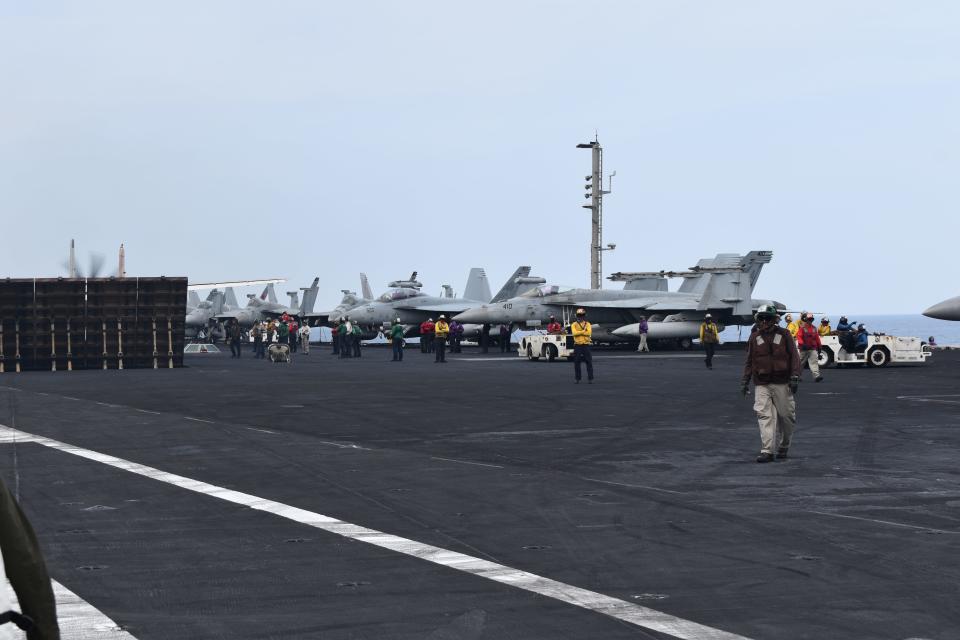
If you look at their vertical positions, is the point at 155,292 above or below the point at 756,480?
above

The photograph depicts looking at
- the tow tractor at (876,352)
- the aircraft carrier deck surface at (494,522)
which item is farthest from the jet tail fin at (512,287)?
the aircraft carrier deck surface at (494,522)

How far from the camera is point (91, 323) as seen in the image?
43.8 metres

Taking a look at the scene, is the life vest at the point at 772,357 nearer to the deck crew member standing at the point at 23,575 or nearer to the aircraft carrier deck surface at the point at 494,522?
the aircraft carrier deck surface at the point at 494,522

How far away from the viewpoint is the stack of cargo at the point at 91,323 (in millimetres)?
42844

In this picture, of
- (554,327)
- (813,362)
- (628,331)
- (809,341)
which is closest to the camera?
(813,362)

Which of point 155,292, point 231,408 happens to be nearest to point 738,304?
point 155,292

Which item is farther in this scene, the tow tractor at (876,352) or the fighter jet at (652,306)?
the fighter jet at (652,306)

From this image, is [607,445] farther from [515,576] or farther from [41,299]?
[41,299]

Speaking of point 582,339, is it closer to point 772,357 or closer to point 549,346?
point 772,357

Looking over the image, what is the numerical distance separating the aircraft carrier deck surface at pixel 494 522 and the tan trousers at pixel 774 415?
0.29m

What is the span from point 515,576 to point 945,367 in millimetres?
34046

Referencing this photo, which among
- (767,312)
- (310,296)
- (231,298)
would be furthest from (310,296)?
(767,312)

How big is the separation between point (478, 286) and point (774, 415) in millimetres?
64384

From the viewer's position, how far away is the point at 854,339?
38375mm
